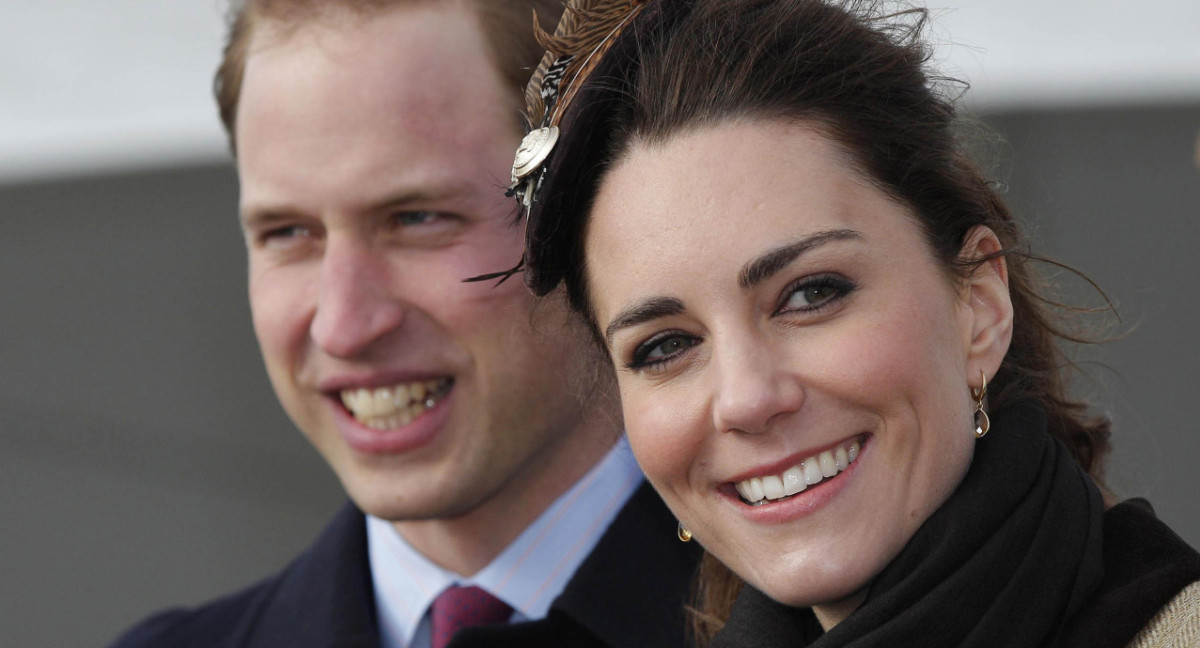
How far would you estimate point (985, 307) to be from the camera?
6.41ft

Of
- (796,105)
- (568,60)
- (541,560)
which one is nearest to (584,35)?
(568,60)

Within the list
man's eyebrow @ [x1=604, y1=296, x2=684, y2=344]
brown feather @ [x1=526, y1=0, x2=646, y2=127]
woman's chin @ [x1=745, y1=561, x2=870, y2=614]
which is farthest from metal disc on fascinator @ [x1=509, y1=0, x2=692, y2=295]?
woman's chin @ [x1=745, y1=561, x2=870, y2=614]

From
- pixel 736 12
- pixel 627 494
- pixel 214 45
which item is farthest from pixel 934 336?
pixel 214 45

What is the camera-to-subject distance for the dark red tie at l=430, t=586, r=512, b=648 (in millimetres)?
2703

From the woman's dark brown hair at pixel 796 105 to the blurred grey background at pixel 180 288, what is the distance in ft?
8.36

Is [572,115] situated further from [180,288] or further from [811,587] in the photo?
[180,288]

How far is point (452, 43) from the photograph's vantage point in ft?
8.67

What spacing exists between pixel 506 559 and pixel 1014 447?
1151mm

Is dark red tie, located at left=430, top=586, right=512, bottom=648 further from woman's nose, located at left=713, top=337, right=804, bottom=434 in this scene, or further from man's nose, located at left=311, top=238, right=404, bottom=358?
woman's nose, located at left=713, top=337, right=804, bottom=434

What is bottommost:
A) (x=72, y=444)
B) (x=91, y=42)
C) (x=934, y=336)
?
(x=72, y=444)

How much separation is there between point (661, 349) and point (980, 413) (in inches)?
17.3

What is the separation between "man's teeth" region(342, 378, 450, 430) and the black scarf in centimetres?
105

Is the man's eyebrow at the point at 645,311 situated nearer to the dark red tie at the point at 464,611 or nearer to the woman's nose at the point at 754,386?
the woman's nose at the point at 754,386

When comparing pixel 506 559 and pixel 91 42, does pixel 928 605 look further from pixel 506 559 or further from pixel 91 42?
pixel 91 42
